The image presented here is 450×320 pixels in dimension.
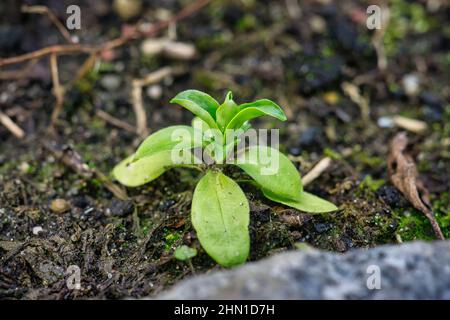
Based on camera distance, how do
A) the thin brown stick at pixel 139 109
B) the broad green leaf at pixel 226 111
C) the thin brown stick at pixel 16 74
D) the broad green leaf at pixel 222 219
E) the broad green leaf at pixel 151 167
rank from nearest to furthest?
the broad green leaf at pixel 222 219 < the broad green leaf at pixel 226 111 < the broad green leaf at pixel 151 167 < the thin brown stick at pixel 139 109 < the thin brown stick at pixel 16 74

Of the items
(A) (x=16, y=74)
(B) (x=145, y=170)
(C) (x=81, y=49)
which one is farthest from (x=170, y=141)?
(A) (x=16, y=74)

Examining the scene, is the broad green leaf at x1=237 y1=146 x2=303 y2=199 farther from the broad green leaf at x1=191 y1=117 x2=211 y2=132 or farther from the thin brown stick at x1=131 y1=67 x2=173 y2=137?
the thin brown stick at x1=131 y1=67 x2=173 y2=137

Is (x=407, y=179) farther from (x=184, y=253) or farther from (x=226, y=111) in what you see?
(x=184, y=253)

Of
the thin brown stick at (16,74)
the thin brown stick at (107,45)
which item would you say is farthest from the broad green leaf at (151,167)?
the thin brown stick at (16,74)

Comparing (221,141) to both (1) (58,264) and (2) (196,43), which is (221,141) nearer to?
(1) (58,264)

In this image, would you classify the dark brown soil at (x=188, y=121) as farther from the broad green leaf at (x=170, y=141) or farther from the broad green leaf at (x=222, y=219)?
the broad green leaf at (x=170, y=141)
